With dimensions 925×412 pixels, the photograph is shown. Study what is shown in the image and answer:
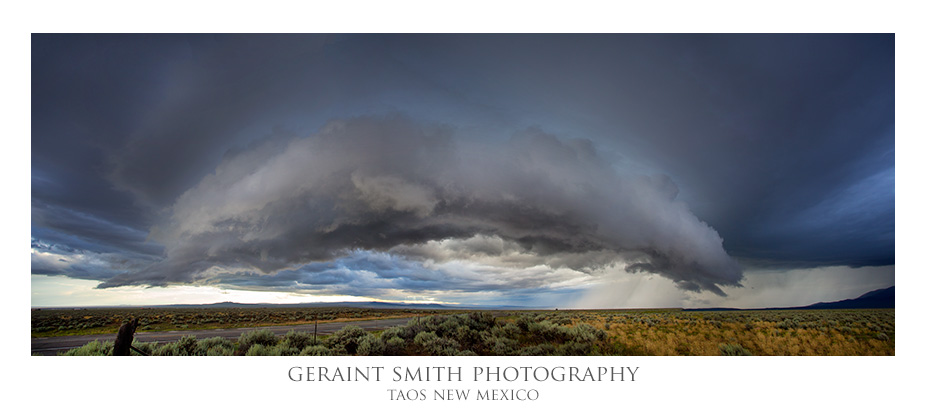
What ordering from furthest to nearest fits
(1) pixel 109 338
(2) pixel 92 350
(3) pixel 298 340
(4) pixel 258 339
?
(1) pixel 109 338
(4) pixel 258 339
(3) pixel 298 340
(2) pixel 92 350

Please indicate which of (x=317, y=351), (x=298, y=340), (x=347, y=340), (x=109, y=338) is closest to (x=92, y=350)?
(x=298, y=340)

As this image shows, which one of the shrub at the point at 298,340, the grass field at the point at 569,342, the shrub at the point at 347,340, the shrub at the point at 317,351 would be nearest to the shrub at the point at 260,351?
the grass field at the point at 569,342

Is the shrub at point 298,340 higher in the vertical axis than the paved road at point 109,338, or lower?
higher

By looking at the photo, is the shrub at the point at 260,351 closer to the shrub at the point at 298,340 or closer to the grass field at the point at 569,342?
the grass field at the point at 569,342

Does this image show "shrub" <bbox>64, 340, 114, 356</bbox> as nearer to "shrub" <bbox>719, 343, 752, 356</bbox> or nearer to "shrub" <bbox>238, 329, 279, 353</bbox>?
"shrub" <bbox>238, 329, 279, 353</bbox>

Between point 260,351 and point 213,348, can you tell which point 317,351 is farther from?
point 213,348

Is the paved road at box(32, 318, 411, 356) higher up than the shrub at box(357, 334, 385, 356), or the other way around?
the shrub at box(357, 334, 385, 356)

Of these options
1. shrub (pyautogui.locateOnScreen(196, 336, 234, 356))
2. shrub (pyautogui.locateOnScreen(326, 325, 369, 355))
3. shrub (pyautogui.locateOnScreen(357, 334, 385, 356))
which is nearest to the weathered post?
shrub (pyautogui.locateOnScreen(196, 336, 234, 356))

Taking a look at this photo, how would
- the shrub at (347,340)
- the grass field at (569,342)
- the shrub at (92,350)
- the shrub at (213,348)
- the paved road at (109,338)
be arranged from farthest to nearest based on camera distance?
the paved road at (109,338) < the shrub at (347,340) < the shrub at (213,348) < the grass field at (569,342) < the shrub at (92,350)
